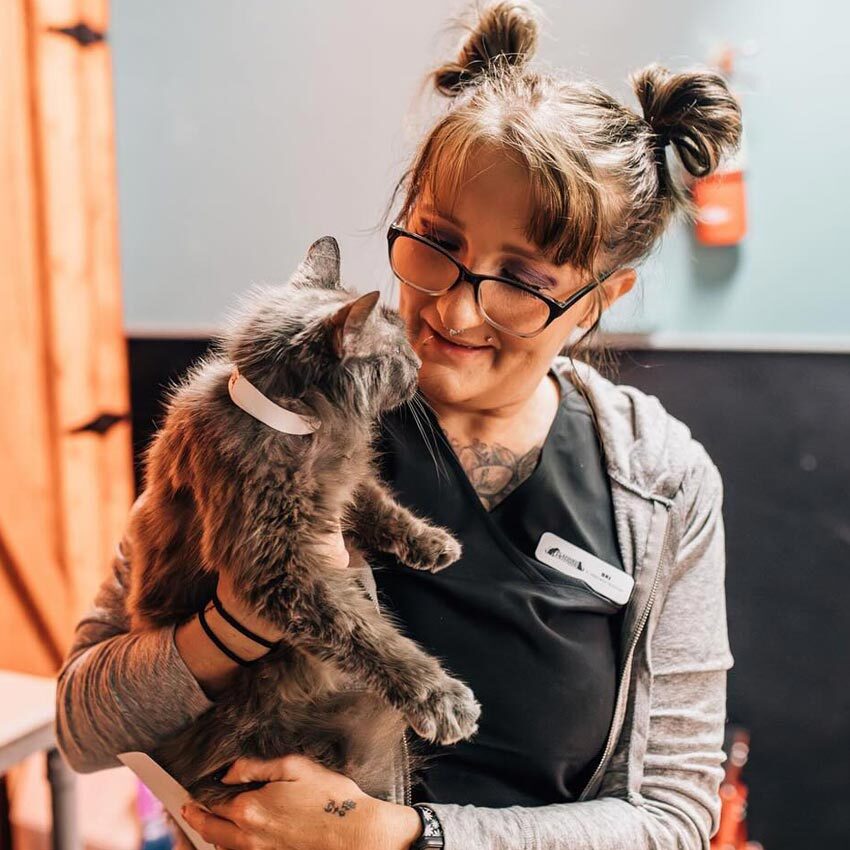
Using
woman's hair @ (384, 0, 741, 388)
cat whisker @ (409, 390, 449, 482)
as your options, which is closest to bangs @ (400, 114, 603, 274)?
woman's hair @ (384, 0, 741, 388)

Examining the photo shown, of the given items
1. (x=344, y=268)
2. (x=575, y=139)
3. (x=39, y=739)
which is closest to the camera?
(x=575, y=139)

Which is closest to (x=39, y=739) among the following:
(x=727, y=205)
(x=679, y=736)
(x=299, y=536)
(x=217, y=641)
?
(x=217, y=641)

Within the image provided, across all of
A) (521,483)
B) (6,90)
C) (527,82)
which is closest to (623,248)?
(527,82)

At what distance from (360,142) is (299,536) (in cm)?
148

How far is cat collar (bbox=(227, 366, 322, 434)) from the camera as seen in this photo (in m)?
0.90

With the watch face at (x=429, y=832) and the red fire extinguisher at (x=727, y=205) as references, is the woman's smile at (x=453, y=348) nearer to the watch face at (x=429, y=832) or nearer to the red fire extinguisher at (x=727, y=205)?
the watch face at (x=429, y=832)

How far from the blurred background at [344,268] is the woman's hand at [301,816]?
0.95 metres

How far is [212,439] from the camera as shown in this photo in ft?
3.04

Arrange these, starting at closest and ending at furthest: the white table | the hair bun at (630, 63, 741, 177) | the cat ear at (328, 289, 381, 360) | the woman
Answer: the cat ear at (328, 289, 381, 360), the woman, the hair bun at (630, 63, 741, 177), the white table

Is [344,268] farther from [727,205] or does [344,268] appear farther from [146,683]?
[146,683]

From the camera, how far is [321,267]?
1.06 m

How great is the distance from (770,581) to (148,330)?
1.94 m

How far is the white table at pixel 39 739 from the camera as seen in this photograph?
1644mm

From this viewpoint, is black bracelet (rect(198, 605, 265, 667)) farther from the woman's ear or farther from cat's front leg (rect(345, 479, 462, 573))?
the woman's ear
